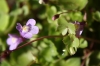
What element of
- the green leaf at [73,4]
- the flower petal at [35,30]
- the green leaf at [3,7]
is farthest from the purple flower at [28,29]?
the green leaf at [3,7]

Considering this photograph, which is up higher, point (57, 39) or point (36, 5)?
point (36, 5)

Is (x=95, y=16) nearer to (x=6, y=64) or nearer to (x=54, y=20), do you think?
(x=54, y=20)

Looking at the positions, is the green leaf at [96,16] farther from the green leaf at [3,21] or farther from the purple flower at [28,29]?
the green leaf at [3,21]

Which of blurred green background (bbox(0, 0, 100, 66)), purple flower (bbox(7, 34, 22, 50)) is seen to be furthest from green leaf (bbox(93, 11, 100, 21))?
purple flower (bbox(7, 34, 22, 50))

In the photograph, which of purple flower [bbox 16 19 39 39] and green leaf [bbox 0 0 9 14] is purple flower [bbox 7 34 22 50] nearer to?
purple flower [bbox 16 19 39 39]

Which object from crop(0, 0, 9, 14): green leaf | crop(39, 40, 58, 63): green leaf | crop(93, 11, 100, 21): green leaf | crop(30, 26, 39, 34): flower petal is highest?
crop(0, 0, 9, 14): green leaf

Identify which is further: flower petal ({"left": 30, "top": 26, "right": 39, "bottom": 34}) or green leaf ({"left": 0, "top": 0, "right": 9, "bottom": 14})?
green leaf ({"left": 0, "top": 0, "right": 9, "bottom": 14})

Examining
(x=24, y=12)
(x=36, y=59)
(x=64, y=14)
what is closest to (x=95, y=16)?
(x=64, y=14)

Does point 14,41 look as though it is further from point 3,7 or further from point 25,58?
point 3,7

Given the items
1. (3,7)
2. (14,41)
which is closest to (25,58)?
(14,41)
